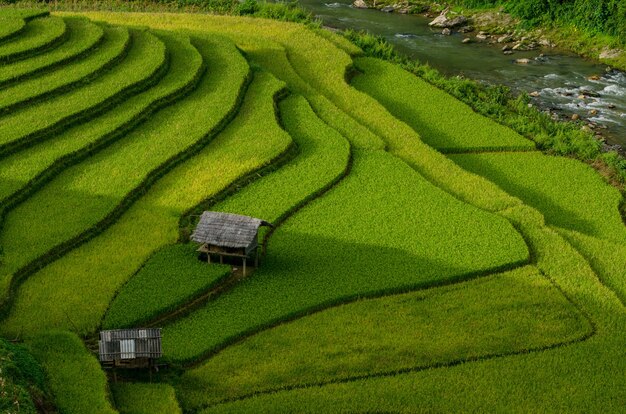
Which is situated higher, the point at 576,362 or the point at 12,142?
the point at 12,142

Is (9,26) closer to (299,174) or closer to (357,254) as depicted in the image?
(299,174)

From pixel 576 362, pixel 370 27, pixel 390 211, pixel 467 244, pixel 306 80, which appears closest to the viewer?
pixel 576 362

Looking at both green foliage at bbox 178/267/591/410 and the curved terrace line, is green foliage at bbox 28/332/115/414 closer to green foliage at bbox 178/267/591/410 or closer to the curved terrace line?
green foliage at bbox 178/267/591/410

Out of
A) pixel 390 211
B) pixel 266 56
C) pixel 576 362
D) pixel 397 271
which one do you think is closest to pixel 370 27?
pixel 266 56

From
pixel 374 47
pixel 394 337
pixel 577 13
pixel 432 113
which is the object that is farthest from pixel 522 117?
pixel 394 337

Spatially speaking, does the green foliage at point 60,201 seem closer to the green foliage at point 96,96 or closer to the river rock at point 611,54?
the green foliage at point 96,96

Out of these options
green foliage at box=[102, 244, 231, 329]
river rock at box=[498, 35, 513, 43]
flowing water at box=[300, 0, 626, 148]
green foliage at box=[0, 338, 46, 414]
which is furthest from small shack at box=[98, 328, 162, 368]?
river rock at box=[498, 35, 513, 43]

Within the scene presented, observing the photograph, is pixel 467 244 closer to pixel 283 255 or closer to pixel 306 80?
pixel 283 255
